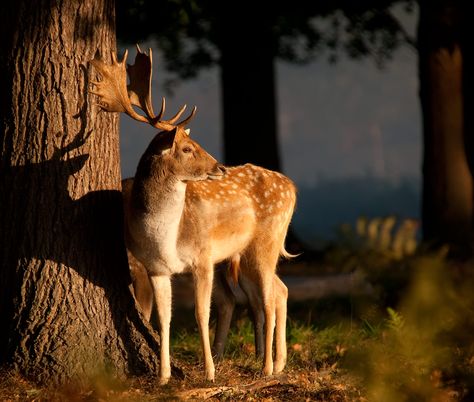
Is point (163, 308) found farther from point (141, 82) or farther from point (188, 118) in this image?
point (141, 82)

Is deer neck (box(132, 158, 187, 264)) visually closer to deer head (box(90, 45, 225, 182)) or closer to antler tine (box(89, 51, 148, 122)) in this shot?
deer head (box(90, 45, 225, 182))

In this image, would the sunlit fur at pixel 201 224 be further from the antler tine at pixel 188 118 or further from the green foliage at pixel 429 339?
the green foliage at pixel 429 339

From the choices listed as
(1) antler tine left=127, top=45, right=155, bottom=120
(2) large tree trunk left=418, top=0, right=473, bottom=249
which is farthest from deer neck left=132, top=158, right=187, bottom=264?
(2) large tree trunk left=418, top=0, right=473, bottom=249

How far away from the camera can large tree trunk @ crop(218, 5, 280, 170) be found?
15.0m

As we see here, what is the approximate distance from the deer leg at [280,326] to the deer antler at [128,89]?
151 cm

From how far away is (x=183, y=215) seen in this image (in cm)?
614

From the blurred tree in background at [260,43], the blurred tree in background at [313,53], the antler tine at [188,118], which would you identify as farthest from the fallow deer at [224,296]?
the blurred tree in background at [260,43]

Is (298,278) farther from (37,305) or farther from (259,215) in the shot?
(37,305)

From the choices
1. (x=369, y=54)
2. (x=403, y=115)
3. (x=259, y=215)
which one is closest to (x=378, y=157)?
(x=403, y=115)

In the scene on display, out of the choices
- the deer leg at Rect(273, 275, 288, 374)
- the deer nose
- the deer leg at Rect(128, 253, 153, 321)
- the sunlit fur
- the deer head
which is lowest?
the deer leg at Rect(273, 275, 288, 374)

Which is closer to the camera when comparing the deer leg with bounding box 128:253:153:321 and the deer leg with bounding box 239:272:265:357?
the deer leg with bounding box 128:253:153:321

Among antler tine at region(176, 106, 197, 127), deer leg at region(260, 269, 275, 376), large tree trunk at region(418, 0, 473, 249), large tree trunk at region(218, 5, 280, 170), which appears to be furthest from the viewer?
large tree trunk at region(218, 5, 280, 170)

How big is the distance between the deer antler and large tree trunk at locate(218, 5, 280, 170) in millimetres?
8690

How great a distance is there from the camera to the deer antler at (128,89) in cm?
597
